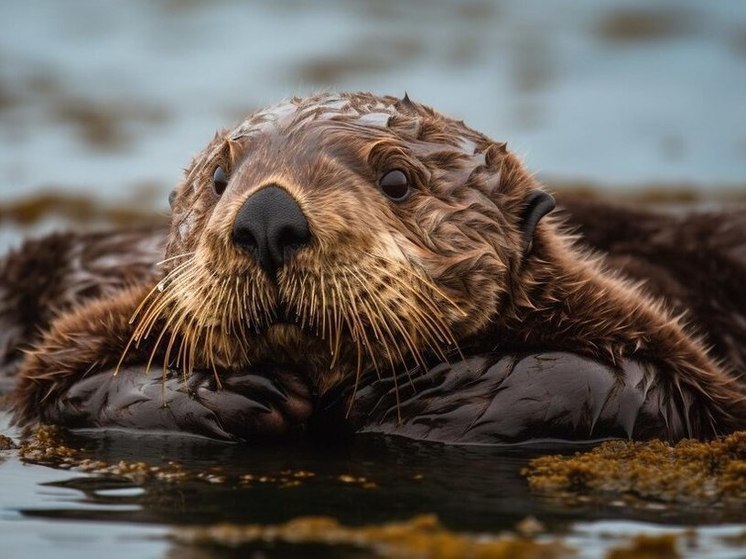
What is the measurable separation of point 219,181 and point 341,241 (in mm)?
851

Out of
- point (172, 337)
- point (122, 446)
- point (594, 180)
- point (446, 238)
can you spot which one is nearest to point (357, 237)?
point (446, 238)

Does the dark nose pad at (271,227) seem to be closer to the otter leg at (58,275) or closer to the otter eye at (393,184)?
the otter eye at (393,184)

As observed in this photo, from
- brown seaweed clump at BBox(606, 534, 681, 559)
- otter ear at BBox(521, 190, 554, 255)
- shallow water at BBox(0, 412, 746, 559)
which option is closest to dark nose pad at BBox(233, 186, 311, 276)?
shallow water at BBox(0, 412, 746, 559)

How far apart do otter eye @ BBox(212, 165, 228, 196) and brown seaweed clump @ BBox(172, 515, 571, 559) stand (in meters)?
2.09

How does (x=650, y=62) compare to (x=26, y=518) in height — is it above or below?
above

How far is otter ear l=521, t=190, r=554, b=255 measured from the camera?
5.95m

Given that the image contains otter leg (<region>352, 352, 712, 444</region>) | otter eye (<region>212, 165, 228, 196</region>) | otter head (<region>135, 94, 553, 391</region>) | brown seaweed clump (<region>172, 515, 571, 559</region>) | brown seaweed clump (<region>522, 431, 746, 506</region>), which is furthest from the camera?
otter eye (<region>212, 165, 228, 196</region>)

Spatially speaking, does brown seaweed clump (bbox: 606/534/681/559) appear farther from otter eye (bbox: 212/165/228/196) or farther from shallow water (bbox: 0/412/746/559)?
otter eye (bbox: 212/165/228/196)

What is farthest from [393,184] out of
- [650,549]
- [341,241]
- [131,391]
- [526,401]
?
[650,549]

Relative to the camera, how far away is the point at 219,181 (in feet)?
19.0

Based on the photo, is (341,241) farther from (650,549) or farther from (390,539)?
(650,549)

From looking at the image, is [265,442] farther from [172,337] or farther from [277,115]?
[277,115]

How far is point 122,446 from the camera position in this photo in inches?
217

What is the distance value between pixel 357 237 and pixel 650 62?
60.2ft
